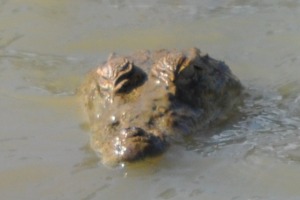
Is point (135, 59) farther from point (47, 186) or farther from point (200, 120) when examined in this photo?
point (47, 186)

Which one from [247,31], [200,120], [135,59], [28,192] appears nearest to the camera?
[28,192]

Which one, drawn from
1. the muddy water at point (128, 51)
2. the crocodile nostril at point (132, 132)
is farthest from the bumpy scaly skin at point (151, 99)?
the muddy water at point (128, 51)

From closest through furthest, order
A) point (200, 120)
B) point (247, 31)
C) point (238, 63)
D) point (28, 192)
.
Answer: point (28, 192) → point (200, 120) → point (238, 63) → point (247, 31)

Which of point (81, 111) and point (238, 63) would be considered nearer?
point (81, 111)

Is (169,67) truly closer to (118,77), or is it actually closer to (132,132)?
(118,77)

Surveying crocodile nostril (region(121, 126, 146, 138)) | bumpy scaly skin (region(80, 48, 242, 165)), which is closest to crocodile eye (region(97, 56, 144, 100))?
bumpy scaly skin (region(80, 48, 242, 165))

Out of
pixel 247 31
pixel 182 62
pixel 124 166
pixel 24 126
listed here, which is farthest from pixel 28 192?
pixel 247 31

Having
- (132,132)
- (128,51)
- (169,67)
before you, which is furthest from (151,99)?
(128,51)
